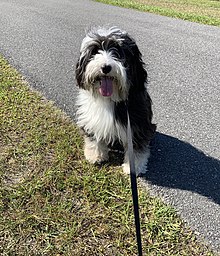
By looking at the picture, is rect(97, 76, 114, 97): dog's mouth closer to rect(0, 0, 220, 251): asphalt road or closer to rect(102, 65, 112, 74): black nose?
rect(102, 65, 112, 74): black nose

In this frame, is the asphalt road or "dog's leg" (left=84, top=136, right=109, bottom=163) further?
"dog's leg" (left=84, top=136, right=109, bottom=163)

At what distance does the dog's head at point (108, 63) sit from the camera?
2367mm

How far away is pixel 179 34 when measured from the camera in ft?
26.2

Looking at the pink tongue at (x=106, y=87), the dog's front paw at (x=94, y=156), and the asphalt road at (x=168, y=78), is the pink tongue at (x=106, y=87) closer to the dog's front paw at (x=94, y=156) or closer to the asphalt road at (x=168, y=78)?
the dog's front paw at (x=94, y=156)

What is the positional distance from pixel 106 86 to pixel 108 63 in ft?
0.73

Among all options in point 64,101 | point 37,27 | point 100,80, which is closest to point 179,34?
point 37,27

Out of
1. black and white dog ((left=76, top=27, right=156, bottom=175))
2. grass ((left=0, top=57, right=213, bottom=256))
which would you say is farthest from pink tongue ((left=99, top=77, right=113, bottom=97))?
grass ((left=0, top=57, right=213, bottom=256))

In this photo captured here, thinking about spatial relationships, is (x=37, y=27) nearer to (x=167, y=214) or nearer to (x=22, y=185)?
(x=22, y=185)

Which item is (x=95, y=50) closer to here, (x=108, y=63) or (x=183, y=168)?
(x=108, y=63)

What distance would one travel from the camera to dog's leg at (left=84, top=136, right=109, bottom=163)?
120 inches

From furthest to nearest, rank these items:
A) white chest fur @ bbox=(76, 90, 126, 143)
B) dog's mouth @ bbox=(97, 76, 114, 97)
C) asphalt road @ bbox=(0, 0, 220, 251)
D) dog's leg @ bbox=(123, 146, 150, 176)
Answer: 1. dog's leg @ bbox=(123, 146, 150, 176)
2. asphalt road @ bbox=(0, 0, 220, 251)
3. white chest fur @ bbox=(76, 90, 126, 143)
4. dog's mouth @ bbox=(97, 76, 114, 97)

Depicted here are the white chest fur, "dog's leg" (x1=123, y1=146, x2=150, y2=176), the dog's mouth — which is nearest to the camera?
the dog's mouth

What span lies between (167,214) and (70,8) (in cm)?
1008

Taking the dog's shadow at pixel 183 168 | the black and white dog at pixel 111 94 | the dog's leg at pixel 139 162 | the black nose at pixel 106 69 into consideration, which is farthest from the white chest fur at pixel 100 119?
the dog's shadow at pixel 183 168
